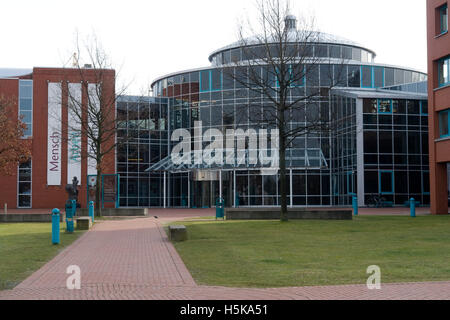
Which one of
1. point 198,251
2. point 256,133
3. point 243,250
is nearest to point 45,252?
point 198,251

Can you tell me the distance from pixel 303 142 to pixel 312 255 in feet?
113

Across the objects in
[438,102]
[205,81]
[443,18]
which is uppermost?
[443,18]

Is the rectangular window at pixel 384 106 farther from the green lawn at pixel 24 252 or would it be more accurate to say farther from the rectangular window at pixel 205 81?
the green lawn at pixel 24 252

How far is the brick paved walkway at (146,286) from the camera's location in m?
8.32

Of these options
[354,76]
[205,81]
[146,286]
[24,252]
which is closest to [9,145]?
[24,252]

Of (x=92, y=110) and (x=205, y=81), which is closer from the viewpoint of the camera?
(x=92, y=110)

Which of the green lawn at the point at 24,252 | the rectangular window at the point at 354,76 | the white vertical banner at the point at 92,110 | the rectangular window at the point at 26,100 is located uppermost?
the rectangular window at the point at 354,76

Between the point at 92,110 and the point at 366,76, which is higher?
the point at 366,76

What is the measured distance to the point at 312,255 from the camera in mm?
13500

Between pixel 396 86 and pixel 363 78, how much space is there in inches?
129

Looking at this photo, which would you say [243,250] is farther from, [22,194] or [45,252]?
[22,194]

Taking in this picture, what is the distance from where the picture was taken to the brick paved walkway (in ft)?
27.3

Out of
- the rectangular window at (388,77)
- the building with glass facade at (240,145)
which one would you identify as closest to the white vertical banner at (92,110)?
the building with glass facade at (240,145)

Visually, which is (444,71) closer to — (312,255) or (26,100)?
(312,255)
